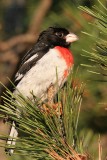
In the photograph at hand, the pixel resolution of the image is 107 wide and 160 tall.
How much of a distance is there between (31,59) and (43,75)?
0.30 meters

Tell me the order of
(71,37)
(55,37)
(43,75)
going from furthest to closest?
(55,37) < (71,37) < (43,75)

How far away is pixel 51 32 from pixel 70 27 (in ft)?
0.60

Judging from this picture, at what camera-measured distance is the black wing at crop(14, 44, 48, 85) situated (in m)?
4.15

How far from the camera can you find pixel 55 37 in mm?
4445

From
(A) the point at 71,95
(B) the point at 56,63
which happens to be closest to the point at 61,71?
(B) the point at 56,63

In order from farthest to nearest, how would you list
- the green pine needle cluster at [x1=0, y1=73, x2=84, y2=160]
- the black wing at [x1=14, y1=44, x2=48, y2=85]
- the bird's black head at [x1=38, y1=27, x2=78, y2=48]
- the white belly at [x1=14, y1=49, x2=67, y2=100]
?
1. the bird's black head at [x1=38, y1=27, x2=78, y2=48]
2. the black wing at [x1=14, y1=44, x2=48, y2=85]
3. the white belly at [x1=14, y1=49, x2=67, y2=100]
4. the green pine needle cluster at [x1=0, y1=73, x2=84, y2=160]

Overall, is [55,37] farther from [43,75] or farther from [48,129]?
[48,129]

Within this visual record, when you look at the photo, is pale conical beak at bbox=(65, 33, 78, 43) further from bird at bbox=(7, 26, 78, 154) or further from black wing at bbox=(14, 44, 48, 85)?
black wing at bbox=(14, 44, 48, 85)

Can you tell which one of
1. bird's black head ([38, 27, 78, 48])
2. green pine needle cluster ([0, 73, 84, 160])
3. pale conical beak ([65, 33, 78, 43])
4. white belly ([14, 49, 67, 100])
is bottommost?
Answer: green pine needle cluster ([0, 73, 84, 160])

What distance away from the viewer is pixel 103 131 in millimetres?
3814

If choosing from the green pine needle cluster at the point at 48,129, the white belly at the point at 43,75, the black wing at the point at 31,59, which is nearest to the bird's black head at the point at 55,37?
the black wing at the point at 31,59

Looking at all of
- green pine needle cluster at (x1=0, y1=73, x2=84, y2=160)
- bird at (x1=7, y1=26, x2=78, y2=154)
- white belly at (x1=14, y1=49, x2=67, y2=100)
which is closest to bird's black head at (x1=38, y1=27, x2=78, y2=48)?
bird at (x1=7, y1=26, x2=78, y2=154)

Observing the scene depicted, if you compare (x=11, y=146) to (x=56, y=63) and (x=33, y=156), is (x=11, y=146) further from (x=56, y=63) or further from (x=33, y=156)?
(x=56, y=63)

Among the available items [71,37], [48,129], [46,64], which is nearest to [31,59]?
[46,64]
